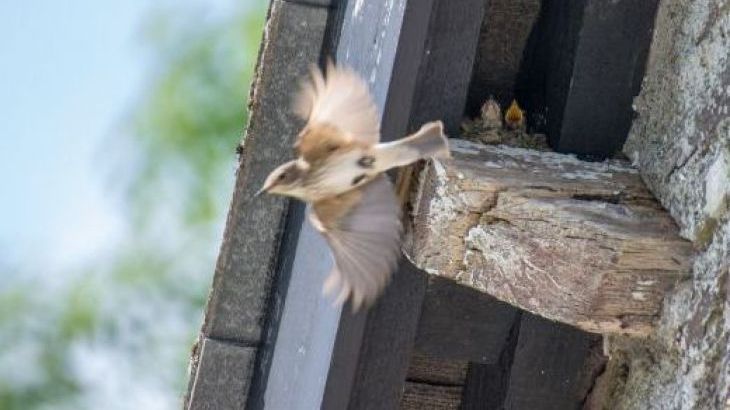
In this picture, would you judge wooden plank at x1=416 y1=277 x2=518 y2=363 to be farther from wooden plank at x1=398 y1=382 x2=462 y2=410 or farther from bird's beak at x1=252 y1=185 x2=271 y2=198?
bird's beak at x1=252 y1=185 x2=271 y2=198

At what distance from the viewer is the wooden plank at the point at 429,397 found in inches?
118

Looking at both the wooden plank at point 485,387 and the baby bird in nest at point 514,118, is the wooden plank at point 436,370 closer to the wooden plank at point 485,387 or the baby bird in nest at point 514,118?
the wooden plank at point 485,387

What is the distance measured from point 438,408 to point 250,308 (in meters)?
0.41

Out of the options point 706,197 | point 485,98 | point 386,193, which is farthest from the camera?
point 485,98

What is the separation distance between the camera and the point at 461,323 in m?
2.83

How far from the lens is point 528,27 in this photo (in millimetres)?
2945

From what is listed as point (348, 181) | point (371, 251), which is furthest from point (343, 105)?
point (371, 251)

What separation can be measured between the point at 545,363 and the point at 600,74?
1.69 feet

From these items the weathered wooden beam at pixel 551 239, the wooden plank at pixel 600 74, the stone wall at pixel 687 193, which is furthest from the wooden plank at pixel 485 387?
the wooden plank at pixel 600 74

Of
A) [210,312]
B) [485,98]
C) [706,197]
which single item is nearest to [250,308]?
[210,312]

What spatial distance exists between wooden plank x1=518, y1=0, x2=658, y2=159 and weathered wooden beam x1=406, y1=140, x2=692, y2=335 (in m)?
0.11

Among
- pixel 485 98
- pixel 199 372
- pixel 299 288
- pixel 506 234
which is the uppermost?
pixel 485 98

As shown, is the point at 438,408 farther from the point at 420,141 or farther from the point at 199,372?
the point at 420,141

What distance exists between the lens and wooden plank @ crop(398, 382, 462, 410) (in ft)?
9.86
